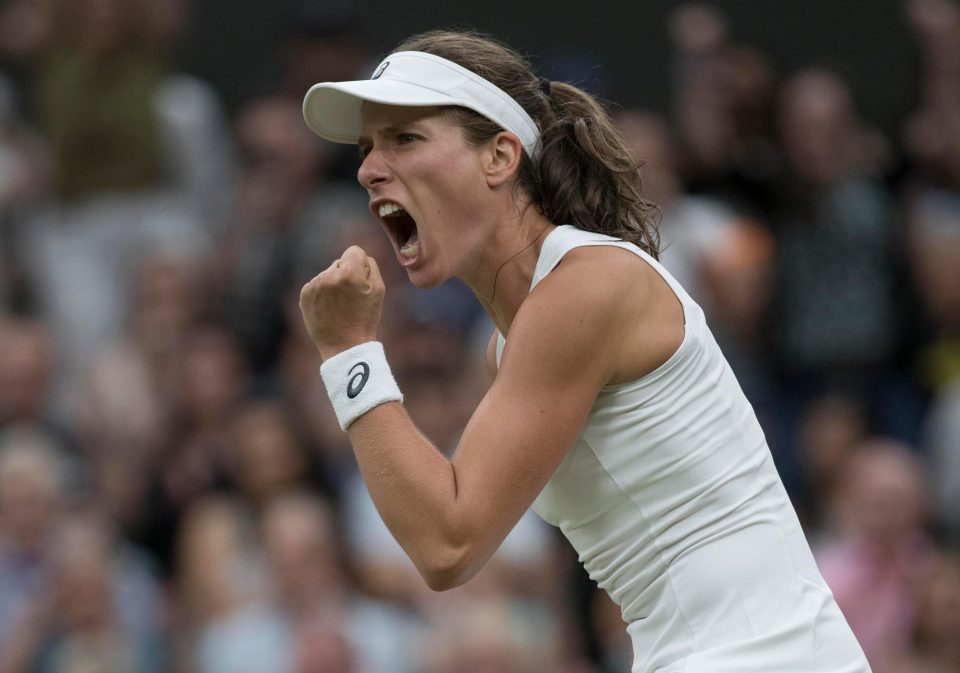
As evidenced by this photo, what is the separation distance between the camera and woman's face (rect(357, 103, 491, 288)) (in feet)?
8.96

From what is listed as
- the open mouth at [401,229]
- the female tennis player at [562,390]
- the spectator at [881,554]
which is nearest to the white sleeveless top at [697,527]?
the female tennis player at [562,390]

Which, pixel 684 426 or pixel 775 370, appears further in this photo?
pixel 775 370

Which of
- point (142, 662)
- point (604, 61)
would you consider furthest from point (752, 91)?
point (142, 662)

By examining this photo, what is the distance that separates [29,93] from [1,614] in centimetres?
282

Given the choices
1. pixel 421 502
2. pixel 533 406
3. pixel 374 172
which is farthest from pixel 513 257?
pixel 421 502

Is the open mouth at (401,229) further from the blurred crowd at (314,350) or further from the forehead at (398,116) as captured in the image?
the blurred crowd at (314,350)

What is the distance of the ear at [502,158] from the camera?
2.78 m

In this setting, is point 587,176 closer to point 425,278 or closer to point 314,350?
point 425,278

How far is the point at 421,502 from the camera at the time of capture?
2.44 m

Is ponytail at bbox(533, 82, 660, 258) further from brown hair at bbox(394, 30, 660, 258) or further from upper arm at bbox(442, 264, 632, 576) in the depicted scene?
upper arm at bbox(442, 264, 632, 576)

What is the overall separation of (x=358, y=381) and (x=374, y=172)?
1.33 ft

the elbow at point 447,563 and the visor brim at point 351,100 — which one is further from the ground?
the visor brim at point 351,100

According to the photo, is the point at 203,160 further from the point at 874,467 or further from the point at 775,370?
the point at 874,467

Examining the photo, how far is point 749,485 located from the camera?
264 centimetres
